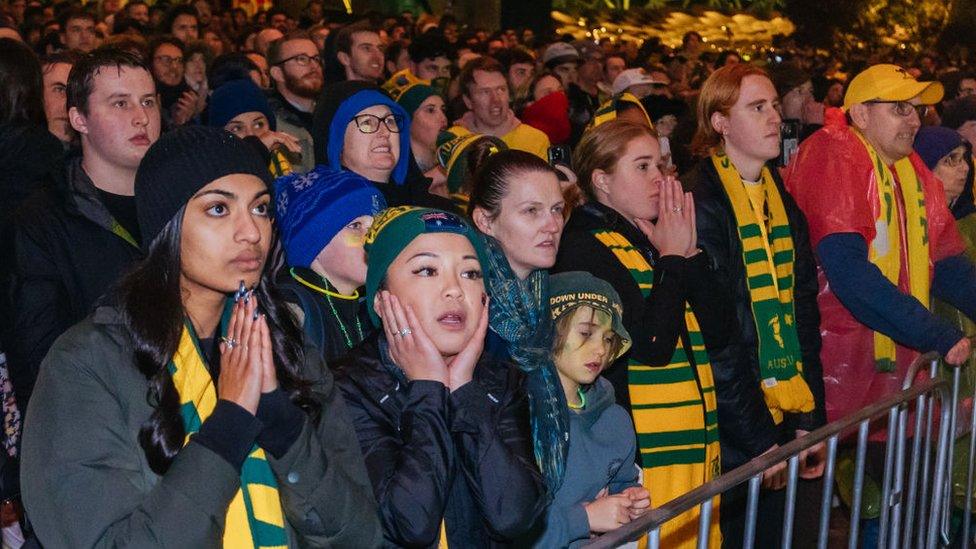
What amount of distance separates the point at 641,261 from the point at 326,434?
202 centimetres

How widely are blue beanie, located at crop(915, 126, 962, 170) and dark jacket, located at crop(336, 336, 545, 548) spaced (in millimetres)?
4269

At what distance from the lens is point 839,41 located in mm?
25375

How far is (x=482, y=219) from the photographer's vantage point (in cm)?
425

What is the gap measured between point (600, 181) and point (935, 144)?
277 cm

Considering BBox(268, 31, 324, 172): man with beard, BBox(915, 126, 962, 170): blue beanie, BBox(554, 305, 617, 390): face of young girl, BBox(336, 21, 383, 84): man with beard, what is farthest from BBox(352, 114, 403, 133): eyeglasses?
BBox(915, 126, 962, 170): blue beanie

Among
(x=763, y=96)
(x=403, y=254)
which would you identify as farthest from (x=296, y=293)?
(x=763, y=96)

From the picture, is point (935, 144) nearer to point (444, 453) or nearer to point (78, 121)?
point (78, 121)

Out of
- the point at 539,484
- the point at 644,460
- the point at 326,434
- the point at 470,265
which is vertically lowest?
the point at 644,460

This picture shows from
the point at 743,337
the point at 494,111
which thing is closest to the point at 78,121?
the point at 743,337

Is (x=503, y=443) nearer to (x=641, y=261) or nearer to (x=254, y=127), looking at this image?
(x=641, y=261)

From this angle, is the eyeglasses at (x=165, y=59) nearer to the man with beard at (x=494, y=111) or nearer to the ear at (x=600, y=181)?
the man with beard at (x=494, y=111)

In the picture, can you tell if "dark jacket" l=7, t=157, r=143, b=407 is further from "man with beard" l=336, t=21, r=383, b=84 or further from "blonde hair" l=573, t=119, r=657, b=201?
"man with beard" l=336, t=21, r=383, b=84

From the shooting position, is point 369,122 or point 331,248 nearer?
point 331,248

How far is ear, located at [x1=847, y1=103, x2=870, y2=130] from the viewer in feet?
19.5
